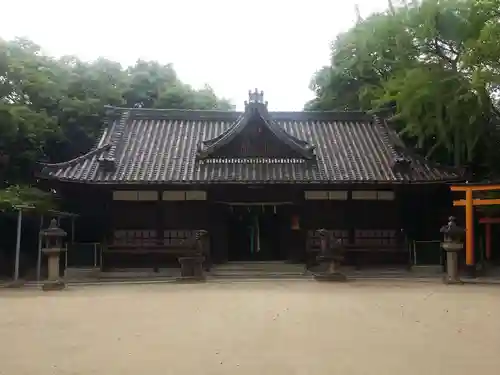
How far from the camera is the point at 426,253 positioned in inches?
835

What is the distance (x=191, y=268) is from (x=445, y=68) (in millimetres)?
12296

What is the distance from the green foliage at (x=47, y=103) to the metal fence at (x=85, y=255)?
295 cm

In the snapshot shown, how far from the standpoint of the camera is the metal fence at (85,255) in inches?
816

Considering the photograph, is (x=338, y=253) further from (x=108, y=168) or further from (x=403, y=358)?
(x=403, y=358)

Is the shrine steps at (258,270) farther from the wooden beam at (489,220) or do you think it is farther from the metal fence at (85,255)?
the wooden beam at (489,220)

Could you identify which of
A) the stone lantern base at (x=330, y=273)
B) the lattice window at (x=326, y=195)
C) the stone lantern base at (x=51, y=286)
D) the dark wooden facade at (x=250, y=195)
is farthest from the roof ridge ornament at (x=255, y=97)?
the stone lantern base at (x=51, y=286)

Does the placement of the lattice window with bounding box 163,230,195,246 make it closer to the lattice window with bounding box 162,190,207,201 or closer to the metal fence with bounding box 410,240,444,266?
the lattice window with bounding box 162,190,207,201

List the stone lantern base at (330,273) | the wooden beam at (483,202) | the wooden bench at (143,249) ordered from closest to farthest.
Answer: the stone lantern base at (330,273), the wooden beam at (483,202), the wooden bench at (143,249)

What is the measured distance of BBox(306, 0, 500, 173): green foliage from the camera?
59.7ft

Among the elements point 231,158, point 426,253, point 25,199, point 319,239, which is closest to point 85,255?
point 25,199

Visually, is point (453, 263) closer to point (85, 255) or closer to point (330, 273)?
point (330, 273)

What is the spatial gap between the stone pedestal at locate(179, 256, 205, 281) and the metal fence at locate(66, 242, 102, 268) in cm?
442

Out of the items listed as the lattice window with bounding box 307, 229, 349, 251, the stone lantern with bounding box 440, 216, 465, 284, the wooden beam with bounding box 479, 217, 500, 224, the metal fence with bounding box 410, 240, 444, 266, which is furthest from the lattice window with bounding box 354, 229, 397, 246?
the stone lantern with bounding box 440, 216, 465, 284

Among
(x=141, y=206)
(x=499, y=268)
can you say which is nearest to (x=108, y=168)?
(x=141, y=206)
